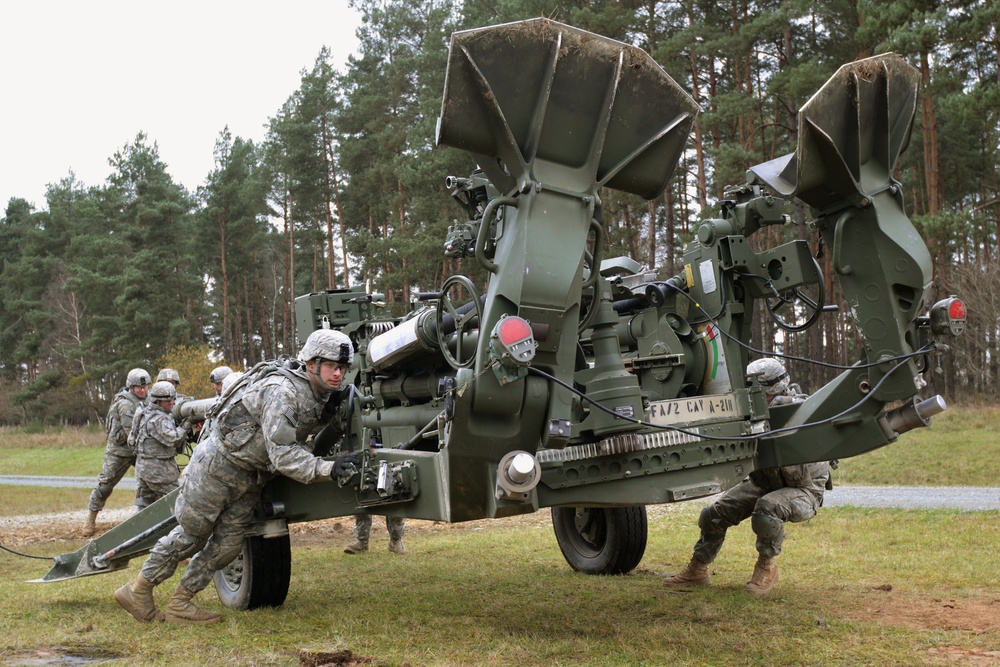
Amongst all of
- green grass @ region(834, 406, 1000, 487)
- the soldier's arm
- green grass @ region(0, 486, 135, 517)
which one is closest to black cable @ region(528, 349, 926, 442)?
the soldier's arm

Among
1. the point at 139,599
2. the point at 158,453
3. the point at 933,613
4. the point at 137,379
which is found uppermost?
the point at 137,379

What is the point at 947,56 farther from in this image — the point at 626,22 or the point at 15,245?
the point at 15,245

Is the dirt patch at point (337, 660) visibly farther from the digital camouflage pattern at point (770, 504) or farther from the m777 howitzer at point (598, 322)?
the digital camouflage pattern at point (770, 504)

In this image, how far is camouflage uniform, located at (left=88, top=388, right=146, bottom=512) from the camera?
40.3 feet

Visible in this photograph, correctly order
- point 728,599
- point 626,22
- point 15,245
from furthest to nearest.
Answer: point 15,245
point 626,22
point 728,599

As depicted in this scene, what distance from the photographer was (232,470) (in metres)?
6.55

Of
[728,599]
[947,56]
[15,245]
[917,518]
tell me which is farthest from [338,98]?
[728,599]

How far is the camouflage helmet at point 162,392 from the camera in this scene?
11336 millimetres

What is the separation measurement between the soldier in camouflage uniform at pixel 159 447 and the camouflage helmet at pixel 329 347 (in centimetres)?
548

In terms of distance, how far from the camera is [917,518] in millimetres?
10875

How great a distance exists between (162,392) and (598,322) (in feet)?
23.1

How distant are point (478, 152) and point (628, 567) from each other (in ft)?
13.7

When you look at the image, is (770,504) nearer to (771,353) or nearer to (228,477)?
(771,353)

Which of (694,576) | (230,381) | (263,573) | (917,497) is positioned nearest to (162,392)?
(230,381)
